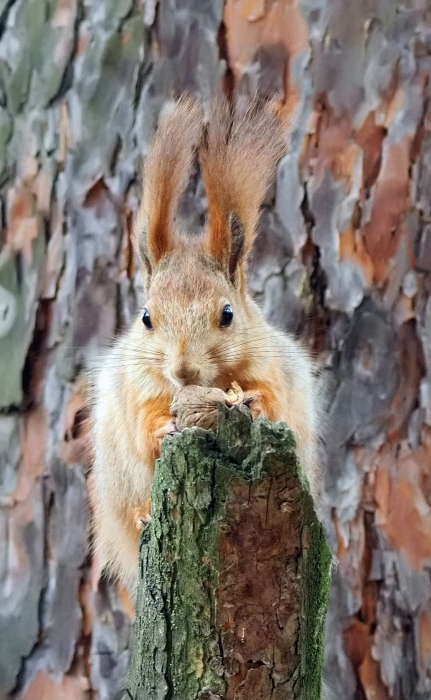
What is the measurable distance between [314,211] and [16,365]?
51 cm

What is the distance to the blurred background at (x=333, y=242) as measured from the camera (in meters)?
1.16

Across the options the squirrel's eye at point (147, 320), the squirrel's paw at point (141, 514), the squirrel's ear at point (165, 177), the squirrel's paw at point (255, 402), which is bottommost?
the squirrel's paw at point (141, 514)

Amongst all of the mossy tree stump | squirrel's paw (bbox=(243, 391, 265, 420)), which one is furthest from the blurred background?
the mossy tree stump

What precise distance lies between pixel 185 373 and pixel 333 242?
0.50 metres

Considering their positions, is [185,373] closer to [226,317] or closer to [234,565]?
[226,317]

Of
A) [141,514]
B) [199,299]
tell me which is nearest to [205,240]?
[199,299]

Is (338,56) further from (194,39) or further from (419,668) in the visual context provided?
(419,668)

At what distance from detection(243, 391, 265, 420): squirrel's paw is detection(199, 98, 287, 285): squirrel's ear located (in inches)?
5.1

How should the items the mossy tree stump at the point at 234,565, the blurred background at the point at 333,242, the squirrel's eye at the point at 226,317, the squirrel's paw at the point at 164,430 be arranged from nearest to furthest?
the mossy tree stump at the point at 234,565, the squirrel's paw at the point at 164,430, the squirrel's eye at the point at 226,317, the blurred background at the point at 333,242

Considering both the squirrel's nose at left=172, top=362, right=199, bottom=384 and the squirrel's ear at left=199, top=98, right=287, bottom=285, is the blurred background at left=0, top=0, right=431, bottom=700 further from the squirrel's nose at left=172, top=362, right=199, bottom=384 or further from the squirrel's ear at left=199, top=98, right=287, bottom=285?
the squirrel's nose at left=172, top=362, right=199, bottom=384

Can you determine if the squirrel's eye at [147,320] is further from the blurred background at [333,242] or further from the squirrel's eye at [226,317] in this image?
the blurred background at [333,242]

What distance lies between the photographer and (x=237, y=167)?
29.7 inches

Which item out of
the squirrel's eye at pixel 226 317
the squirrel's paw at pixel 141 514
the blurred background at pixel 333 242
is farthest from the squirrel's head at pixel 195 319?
the blurred background at pixel 333 242

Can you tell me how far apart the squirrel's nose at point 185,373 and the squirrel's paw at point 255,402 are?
0.17 feet
